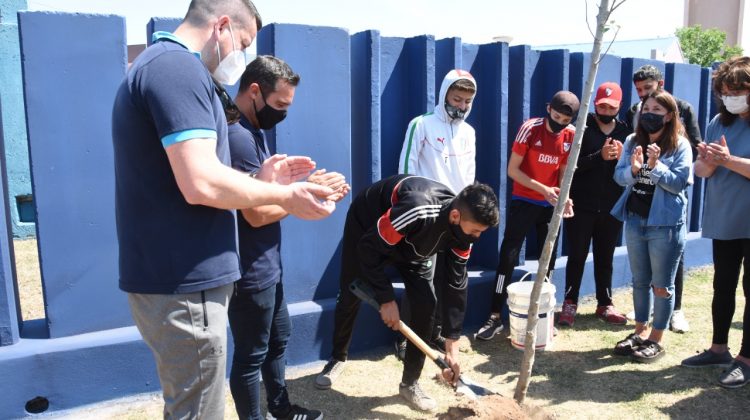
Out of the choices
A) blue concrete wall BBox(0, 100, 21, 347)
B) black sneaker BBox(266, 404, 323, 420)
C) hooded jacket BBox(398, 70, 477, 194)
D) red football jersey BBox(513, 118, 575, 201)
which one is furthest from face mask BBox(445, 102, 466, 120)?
blue concrete wall BBox(0, 100, 21, 347)

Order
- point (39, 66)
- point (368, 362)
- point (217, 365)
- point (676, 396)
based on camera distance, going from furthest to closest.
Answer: point (368, 362)
point (676, 396)
point (39, 66)
point (217, 365)

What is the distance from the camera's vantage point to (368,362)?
14.0ft

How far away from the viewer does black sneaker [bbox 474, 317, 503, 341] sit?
470 centimetres

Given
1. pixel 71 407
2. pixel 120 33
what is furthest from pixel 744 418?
pixel 120 33

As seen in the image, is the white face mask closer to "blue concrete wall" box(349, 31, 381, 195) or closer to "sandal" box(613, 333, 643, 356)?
"sandal" box(613, 333, 643, 356)

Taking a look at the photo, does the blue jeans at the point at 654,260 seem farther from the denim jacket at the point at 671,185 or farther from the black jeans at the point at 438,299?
the black jeans at the point at 438,299

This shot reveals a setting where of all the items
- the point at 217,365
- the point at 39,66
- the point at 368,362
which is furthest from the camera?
the point at 368,362

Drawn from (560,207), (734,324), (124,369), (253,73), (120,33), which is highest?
(120,33)

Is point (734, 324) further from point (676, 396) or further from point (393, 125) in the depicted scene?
point (393, 125)

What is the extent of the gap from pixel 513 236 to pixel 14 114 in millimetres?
7092

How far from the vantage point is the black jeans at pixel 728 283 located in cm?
386

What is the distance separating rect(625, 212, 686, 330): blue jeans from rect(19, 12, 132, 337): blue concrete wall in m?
3.51

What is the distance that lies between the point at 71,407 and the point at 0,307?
0.70m

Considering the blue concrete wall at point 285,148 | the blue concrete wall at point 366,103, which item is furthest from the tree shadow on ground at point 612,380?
the blue concrete wall at point 366,103
